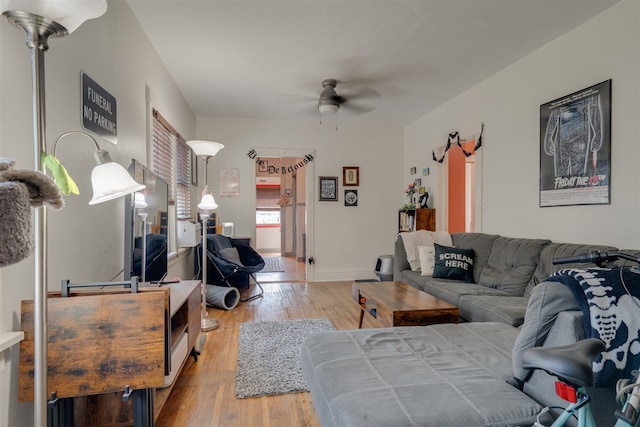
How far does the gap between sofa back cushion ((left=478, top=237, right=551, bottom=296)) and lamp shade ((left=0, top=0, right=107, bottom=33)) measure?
10.7ft

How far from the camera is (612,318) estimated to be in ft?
3.68

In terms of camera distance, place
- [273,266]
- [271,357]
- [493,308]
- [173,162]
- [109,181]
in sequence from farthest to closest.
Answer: [273,266], [173,162], [271,357], [493,308], [109,181]

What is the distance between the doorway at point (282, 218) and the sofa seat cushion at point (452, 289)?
283cm

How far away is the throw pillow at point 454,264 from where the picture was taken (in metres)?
3.48

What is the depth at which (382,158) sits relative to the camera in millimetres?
5934

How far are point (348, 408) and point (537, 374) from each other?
752mm

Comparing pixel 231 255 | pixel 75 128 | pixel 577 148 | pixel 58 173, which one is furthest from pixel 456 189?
pixel 58 173

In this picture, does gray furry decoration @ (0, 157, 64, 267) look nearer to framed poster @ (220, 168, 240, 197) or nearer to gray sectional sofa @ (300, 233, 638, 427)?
gray sectional sofa @ (300, 233, 638, 427)

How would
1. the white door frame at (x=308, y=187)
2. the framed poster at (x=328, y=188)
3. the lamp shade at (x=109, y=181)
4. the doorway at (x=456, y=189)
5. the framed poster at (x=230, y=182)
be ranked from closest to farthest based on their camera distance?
the lamp shade at (x=109, y=181) < the doorway at (x=456, y=189) < the framed poster at (x=230, y=182) < the white door frame at (x=308, y=187) < the framed poster at (x=328, y=188)

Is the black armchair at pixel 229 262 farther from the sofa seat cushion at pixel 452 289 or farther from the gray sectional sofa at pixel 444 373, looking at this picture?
the gray sectional sofa at pixel 444 373

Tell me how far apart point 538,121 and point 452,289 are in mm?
1776

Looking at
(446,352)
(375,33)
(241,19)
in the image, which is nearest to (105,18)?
(241,19)

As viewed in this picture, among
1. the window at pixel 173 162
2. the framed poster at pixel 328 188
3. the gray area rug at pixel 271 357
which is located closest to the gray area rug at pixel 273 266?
the framed poster at pixel 328 188

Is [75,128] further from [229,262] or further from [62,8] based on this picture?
[229,262]
